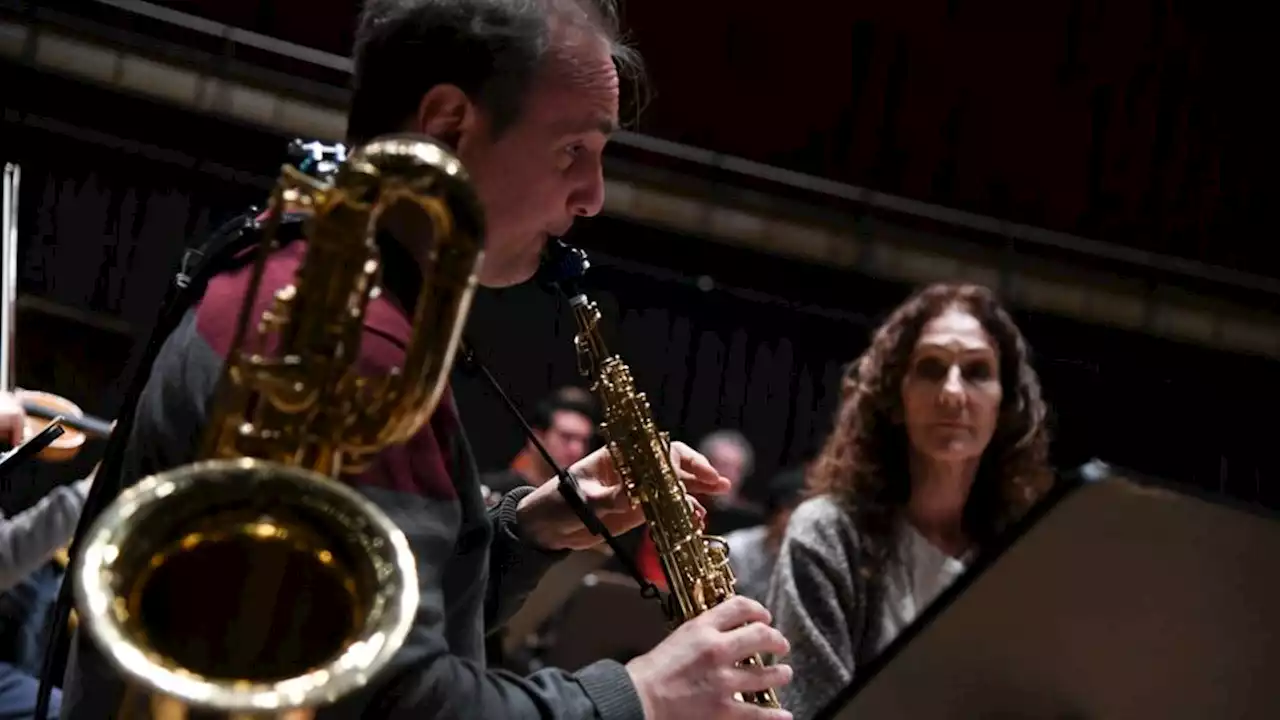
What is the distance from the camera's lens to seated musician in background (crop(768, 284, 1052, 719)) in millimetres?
1847

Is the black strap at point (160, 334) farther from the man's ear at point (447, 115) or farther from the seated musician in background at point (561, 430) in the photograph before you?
the seated musician in background at point (561, 430)

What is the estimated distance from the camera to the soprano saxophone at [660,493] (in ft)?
5.34

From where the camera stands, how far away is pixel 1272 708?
4.49 feet

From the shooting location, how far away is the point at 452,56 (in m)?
1.34

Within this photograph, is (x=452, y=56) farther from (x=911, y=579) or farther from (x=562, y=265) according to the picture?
(x=911, y=579)

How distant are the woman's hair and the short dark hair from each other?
997 mm

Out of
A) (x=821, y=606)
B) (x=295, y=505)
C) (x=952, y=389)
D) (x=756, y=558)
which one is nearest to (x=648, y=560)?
(x=756, y=558)

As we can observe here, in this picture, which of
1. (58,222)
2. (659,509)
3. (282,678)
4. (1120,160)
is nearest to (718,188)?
(1120,160)

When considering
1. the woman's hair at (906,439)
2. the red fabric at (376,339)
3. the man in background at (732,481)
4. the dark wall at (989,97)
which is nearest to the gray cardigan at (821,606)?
the woman's hair at (906,439)

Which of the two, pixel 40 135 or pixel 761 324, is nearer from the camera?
pixel 40 135

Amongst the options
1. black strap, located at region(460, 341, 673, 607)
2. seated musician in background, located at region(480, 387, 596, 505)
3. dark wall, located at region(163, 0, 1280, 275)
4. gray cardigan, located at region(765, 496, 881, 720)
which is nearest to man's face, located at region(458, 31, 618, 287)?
black strap, located at region(460, 341, 673, 607)

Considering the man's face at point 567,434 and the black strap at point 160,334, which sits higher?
the black strap at point 160,334

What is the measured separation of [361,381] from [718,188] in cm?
421

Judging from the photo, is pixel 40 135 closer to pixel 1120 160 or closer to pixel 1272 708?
pixel 1120 160
